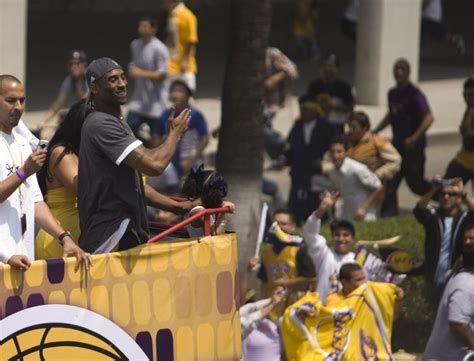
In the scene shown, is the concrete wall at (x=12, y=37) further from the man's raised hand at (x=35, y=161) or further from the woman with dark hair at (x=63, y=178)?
the man's raised hand at (x=35, y=161)

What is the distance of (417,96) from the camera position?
49.4ft

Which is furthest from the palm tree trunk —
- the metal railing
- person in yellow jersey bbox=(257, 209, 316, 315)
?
the metal railing

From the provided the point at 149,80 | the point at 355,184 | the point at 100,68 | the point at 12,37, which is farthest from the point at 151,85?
the point at 100,68

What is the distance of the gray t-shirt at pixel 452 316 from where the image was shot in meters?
10.0

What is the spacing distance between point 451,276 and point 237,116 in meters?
2.24

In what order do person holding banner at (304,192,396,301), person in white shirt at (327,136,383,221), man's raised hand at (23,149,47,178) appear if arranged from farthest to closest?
person in white shirt at (327,136,383,221) < person holding banner at (304,192,396,301) < man's raised hand at (23,149,47,178)

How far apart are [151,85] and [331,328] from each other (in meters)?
5.55

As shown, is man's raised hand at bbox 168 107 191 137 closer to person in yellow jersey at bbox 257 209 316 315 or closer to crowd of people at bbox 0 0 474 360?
crowd of people at bbox 0 0 474 360

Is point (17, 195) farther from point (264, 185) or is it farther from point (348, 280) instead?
point (264, 185)

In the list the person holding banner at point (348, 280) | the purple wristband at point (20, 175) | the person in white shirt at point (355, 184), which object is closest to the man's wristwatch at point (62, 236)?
the purple wristband at point (20, 175)

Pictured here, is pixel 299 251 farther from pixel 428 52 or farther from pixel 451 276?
pixel 428 52

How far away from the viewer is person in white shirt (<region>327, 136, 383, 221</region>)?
13.1m

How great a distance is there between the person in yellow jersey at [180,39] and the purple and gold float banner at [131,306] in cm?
813

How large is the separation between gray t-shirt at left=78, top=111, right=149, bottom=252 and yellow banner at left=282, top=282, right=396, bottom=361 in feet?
9.76
